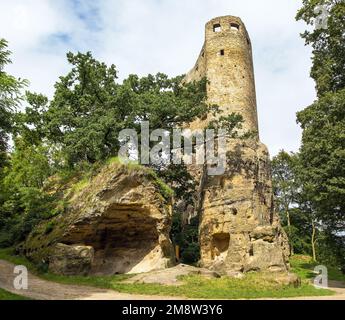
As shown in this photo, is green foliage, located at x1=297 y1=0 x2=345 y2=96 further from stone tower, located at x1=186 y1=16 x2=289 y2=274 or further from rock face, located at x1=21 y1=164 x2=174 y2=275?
rock face, located at x1=21 y1=164 x2=174 y2=275

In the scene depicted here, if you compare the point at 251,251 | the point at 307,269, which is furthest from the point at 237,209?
the point at 307,269

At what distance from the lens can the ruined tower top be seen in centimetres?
3175

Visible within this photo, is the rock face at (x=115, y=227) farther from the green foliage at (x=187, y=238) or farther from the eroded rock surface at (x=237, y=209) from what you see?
the green foliage at (x=187, y=238)

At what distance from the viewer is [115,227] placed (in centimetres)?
2184

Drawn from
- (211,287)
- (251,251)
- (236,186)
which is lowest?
(211,287)

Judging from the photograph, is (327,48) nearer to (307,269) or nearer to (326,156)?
(326,156)

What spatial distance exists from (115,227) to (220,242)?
28.6ft

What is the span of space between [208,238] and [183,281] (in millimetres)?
9900

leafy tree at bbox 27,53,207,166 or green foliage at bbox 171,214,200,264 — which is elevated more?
leafy tree at bbox 27,53,207,166

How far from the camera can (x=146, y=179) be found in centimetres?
2144

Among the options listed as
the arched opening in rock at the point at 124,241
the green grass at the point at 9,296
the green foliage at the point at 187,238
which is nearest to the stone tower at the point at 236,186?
the green foliage at the point at 187,238

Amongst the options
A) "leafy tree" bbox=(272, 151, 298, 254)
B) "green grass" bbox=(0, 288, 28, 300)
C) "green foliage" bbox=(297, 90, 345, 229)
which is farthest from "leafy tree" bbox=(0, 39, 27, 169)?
"leafy tree" bbox=(272, 151, 298, 254)

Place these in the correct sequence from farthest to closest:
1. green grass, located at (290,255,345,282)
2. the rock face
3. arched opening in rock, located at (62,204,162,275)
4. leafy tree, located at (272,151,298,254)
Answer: leafy tree, located at (272,151,298,254)
green grass, located at (290,255,345,282)
arched opening in rock, located at (62,204,162,275)
the rock face

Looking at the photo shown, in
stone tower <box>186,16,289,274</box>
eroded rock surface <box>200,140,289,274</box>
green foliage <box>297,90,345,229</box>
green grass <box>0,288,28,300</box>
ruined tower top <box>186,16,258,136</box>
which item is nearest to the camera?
green grass <box>0,288,28,300</box>
